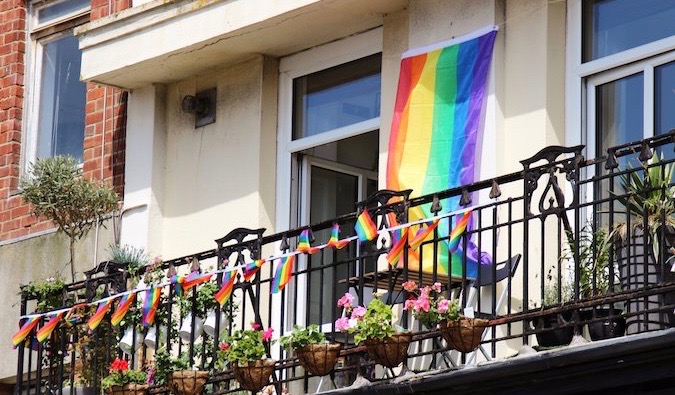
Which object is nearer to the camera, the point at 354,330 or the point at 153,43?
the point at 354,330

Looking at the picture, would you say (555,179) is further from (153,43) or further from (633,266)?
(153,43)

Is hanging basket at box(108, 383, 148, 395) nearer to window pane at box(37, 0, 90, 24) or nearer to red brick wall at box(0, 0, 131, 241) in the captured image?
red brick wall at box(0, 0, 131, 241)

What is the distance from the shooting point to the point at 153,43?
1578 cm

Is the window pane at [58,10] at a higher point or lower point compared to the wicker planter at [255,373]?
higher

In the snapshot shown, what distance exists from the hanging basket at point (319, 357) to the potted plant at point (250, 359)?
451 millimetres

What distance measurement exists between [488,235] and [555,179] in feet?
4.62

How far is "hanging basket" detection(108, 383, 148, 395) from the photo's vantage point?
14.1m

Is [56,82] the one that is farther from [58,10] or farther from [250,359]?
[250,359]

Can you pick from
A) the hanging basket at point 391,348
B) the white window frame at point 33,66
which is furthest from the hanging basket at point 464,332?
the white window frame at point 33,66

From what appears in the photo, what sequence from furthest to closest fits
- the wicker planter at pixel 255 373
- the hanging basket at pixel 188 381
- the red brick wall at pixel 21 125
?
1. the red brick wall at pixel 21 125
2. the hanging basket at pixel 188 381
3. the wicker planter at pixel 255 373

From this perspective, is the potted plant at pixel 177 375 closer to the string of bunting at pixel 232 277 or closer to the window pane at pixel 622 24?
the string of bunting at pixel 232 277

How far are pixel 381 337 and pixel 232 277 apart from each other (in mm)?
1772

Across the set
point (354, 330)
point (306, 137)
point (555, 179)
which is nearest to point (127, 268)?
point (306, 137)

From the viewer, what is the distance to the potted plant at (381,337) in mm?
12422
